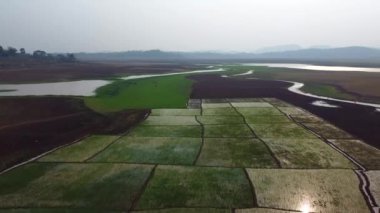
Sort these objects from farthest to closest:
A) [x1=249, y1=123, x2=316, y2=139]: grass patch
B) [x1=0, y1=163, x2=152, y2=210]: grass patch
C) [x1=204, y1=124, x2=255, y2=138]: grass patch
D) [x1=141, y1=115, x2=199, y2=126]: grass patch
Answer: [x1=141, y1=115, x2=199, y2=126]: grass patch → [x1=204, y1=124, x2=255, y2=138]: grass patch → [x1=249, y1=123, x2=316, y2=139]: grass patch → [x1=0, y1=163, x2=152, y2=210]: grass patch

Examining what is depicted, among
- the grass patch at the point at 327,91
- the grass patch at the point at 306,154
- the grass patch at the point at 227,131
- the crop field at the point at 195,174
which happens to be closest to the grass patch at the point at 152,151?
the crop field at the point at 195,174

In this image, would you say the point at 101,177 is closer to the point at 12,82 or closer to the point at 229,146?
the point at 229,146

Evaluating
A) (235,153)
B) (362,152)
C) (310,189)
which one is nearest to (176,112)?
(235,153)

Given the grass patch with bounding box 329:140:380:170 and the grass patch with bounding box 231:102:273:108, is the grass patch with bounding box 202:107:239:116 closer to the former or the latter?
the grass patch with bounding box 231:102:273:108

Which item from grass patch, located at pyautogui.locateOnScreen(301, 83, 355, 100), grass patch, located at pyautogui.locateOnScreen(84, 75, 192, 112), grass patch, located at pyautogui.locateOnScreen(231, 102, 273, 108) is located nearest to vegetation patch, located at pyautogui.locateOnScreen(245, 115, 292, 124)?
grass patch, located at pyautogui.locateOnScreen(231, 102, 273, 108)

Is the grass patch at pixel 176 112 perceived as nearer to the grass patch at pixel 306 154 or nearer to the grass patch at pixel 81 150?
the grass patch at pixel 81 150
